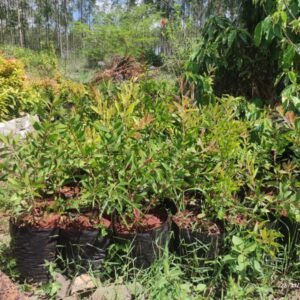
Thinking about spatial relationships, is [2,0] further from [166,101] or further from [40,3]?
[166,101]

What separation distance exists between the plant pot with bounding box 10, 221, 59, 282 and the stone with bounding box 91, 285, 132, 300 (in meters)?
0.28

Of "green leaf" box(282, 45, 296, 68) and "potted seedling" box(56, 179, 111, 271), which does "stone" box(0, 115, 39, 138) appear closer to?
"potted seedling" box(56, 179, 111, 271)

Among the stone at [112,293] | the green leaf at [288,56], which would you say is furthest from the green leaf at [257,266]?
the green leaf at [288,56]

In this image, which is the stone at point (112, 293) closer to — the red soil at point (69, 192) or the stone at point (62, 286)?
the stone at point (62, 286)

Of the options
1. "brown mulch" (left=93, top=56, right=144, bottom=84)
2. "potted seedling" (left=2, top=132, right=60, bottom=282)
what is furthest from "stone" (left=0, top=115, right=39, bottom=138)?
"potted seedling" (left=2, top=132, right=60, bottom=282)

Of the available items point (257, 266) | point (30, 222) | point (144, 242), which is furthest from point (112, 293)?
point (257, 266)

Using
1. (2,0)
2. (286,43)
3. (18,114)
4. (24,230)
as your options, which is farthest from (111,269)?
(2,0)

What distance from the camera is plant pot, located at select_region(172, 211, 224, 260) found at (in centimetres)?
182

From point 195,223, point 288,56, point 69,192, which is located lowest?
point 195,223

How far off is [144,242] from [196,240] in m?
0.25

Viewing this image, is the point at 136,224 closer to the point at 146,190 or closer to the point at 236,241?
the point at 146,190

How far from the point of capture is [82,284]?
→ 1.79m

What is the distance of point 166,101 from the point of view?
2.26 metres

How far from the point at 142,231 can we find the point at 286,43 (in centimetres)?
135
